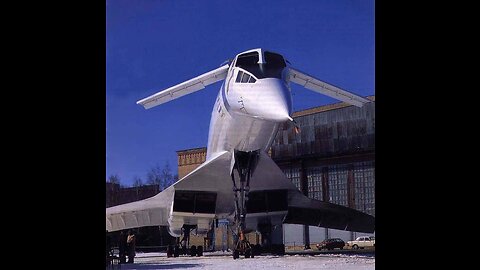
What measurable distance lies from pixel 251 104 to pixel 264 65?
40 centimetres

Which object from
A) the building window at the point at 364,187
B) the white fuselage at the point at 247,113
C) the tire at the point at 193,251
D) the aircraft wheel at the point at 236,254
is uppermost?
the white fuselage at the point at 247,113

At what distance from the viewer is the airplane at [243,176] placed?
194 inches

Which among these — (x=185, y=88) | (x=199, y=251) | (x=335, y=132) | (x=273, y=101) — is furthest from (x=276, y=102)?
(x=199, y=251)

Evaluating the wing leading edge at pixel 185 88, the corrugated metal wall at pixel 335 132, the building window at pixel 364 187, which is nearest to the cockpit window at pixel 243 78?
the wing leading edge at pixel 185 88

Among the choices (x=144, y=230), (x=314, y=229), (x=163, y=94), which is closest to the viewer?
(x=163, y=94)

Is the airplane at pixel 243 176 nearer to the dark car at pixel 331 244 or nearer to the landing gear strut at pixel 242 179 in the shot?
the landing gear strut at pixel 242 179

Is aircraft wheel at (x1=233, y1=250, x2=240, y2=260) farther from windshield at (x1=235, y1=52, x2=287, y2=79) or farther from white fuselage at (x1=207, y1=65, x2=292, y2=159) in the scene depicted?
windshield at (x1=235, y1=52, x2=287, y2=79)

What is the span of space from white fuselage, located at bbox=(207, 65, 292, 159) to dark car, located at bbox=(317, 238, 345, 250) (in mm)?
1103

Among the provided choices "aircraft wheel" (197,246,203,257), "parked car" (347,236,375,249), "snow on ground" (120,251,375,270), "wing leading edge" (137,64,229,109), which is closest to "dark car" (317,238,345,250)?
"parked car" (347,236,375,249)

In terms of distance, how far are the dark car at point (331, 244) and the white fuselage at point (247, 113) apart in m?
Result: 1.10
